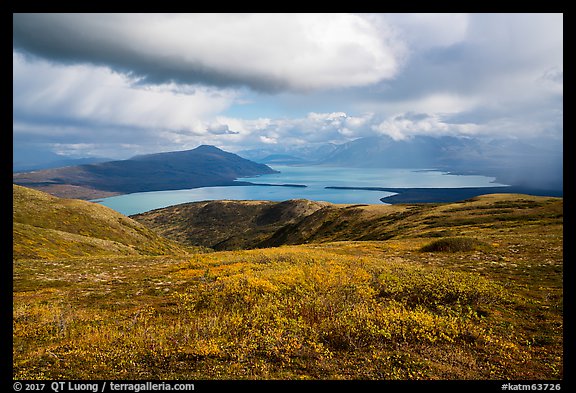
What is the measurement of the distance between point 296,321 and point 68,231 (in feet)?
257

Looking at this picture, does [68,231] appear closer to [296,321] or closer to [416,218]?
[296,321]

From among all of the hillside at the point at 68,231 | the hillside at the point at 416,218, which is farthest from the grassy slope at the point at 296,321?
the hillside at the point at 416,218

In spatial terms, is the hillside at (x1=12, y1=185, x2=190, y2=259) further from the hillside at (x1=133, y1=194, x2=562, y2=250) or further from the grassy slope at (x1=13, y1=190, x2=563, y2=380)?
the hillside at (x1=133, y1=194, x2=562, y2=250)

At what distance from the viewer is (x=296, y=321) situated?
12.4 meters

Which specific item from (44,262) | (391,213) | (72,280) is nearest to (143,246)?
(44,262)

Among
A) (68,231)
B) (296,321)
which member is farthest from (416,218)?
(68,231)

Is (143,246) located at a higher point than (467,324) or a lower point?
lower

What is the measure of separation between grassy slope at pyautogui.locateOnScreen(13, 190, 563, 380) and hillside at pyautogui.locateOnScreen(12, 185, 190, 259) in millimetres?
23168

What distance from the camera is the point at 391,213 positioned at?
261ft

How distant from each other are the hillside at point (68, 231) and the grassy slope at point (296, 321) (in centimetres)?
2317

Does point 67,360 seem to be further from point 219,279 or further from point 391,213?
point 391,213

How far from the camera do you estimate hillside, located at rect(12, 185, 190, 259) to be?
41463 millimetres
